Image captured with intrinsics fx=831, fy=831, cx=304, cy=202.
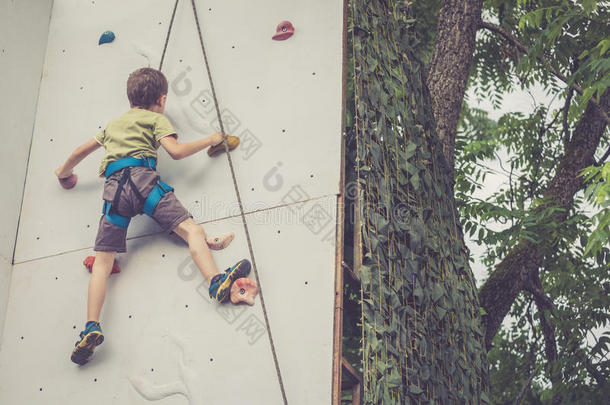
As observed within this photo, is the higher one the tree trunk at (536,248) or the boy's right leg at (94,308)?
the tree trunk at (536,248)

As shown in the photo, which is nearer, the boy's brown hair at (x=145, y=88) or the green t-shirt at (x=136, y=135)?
the green t-shirt at (x=136, y=135)

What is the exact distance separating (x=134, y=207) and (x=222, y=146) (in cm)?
68

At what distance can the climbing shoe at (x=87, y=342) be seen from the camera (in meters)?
4.88

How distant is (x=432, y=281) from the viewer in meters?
5.42

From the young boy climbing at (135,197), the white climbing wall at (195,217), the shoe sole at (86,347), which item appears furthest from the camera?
the young boy climbing at (135,197)

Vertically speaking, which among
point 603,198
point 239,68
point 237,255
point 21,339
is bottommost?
point 21,339

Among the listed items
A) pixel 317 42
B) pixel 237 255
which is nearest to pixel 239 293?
pixel 237 255

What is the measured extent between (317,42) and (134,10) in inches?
66.4

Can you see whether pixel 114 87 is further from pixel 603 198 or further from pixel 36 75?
pixel 603 198

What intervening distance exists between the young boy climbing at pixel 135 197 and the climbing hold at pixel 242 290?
0.52 ft

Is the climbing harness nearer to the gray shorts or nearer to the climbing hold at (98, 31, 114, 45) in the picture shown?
the gray shorts

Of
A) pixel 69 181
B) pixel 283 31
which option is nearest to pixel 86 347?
pixel 69 181

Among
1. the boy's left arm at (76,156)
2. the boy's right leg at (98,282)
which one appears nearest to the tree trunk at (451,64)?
the boy's left arm at (76,156)

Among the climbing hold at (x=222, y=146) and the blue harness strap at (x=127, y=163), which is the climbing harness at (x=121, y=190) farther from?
the climbing hold at (x=222, y=146)
